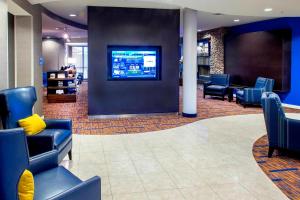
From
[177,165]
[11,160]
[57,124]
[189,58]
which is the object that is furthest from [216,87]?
[11,160]

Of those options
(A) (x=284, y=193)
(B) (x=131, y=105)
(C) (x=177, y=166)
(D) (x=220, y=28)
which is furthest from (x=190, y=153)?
(D) (x=220, y=28)

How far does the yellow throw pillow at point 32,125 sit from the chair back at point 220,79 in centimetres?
854

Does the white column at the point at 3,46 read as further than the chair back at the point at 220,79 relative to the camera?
No

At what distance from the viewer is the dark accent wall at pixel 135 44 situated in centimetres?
779

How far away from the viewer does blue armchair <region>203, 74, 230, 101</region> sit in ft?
37.7

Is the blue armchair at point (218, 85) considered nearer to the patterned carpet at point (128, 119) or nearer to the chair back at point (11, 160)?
the patterned carpet at point (128, 119)

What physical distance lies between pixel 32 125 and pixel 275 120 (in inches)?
134

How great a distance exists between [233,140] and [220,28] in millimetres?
7831

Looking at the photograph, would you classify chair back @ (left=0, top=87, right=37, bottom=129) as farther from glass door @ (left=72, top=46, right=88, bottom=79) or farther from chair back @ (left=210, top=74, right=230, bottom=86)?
glass door @ (left=72, top=46, right=88, bottom=79)

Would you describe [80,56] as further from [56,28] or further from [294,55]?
[294,55]

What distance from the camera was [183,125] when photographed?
715 centimetres

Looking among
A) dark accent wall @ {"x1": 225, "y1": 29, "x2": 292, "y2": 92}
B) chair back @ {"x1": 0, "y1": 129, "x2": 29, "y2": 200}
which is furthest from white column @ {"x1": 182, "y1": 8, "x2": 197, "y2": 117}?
chair back @ {"x1": 0, "y1": 129, "x2": 29, "y2": 200}

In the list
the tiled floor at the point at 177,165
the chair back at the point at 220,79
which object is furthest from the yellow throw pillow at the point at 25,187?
the chair back at the point at 220,79

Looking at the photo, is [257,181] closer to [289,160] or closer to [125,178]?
[289,160]
